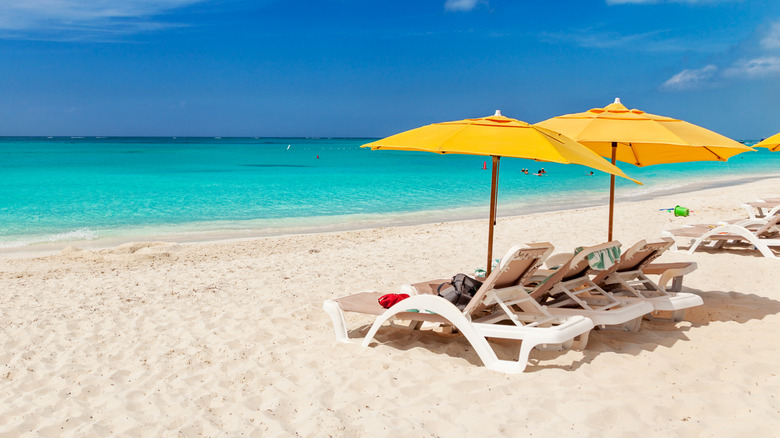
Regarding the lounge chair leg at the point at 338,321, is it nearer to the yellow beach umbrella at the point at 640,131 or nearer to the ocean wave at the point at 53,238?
the yellow beach umbrella at the point at 640,131

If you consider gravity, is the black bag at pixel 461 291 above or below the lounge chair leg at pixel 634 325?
above

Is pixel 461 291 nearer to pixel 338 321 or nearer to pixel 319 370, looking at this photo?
pixel 338 321

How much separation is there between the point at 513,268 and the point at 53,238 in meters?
11.3

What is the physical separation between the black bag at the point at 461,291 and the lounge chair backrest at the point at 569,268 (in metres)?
0.47

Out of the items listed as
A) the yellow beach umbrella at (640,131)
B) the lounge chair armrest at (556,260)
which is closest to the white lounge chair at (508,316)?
the lounge chair armrest at (556,260)

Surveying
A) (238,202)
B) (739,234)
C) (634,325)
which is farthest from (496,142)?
(238,202)

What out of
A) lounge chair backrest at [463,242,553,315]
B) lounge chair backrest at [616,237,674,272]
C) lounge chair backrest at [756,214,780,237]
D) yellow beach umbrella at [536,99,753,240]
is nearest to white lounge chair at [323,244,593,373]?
lounge chair backrest at [463,242,553,315]

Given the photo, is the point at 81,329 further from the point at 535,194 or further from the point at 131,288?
the point at 535,194

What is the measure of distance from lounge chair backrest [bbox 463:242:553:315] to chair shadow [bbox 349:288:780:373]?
46cm

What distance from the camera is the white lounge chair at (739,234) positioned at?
8.03 m

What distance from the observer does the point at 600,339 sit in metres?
4.68

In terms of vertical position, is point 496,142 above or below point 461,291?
above

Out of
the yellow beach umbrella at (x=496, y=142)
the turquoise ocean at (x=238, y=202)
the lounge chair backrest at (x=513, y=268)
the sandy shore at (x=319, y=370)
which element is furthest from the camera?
the turquoise ocean at (x=238, y=202)

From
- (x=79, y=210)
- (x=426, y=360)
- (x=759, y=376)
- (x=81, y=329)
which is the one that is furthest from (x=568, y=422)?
(x=79, y=210)
